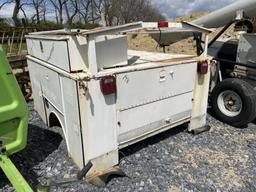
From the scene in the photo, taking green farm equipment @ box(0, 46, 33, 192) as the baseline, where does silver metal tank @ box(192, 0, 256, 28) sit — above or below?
above

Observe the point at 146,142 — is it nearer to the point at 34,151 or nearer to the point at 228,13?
the point at 34,151

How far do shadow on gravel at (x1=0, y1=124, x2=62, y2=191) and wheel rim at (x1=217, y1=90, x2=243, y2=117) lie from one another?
8.13 feet

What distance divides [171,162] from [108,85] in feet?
4.02

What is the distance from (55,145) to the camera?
3404mm

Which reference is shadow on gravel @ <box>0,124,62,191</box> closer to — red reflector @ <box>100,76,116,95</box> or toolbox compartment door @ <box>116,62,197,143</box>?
toolbox compartment door @ <box>116,62,197,143</box>

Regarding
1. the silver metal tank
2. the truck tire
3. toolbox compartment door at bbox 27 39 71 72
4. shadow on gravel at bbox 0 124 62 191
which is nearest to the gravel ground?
shadow on gravel at bbox 0 124 62 191

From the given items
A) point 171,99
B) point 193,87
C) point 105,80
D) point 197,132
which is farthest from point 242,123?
point 105,80

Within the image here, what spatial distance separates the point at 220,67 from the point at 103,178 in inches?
116

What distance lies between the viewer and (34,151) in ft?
10.7

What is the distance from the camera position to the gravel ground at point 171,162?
267 cm

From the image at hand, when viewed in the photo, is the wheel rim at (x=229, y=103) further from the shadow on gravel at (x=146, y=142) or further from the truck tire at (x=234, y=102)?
the shadow on gravel at (x=146, y=142)

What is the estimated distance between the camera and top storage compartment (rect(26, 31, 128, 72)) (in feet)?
7.77

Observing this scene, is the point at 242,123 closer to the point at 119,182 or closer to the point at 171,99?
the point at 171,99

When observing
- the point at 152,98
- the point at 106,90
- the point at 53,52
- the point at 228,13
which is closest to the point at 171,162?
the point at 152,98
